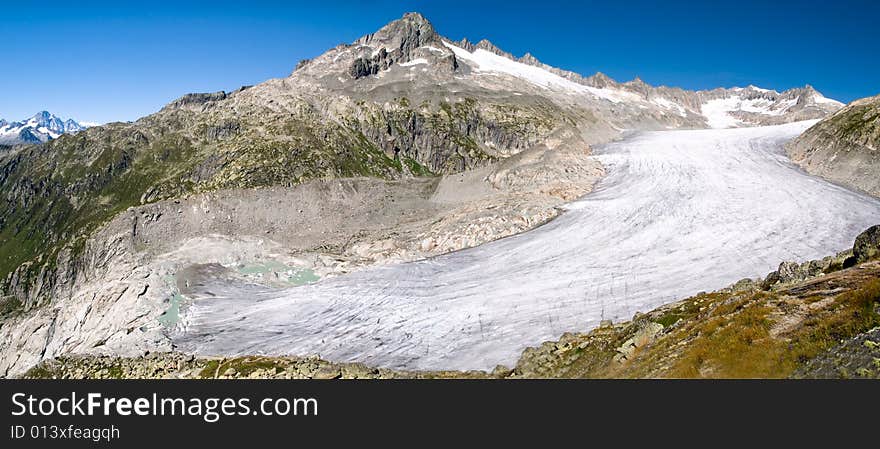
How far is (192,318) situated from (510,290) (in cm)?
2169

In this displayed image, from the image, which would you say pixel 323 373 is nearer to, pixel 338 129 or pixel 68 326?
pixel 68 326

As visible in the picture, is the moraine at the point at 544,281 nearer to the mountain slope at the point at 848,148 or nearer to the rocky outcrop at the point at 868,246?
the mountain slope at the point at 848,148

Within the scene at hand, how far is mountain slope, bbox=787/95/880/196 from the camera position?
151 feet

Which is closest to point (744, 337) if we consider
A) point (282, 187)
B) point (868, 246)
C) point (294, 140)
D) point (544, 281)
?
point (868, 246)

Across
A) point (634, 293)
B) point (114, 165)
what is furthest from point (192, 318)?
point (114, 165)

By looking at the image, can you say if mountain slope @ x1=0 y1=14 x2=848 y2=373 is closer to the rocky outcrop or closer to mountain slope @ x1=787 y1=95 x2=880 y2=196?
mountain slope @ x1=787 y1=95 x2=880 y2=196

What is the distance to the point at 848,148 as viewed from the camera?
163ft

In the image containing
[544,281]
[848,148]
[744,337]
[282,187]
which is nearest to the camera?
[744,337]

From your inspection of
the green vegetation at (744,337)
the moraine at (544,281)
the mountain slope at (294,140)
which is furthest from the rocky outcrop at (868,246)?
the mountain slope at (294,140)

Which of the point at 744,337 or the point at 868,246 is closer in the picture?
the point at 744,337

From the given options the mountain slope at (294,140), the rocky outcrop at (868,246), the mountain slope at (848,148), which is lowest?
the rocky outcrop at (868,246)

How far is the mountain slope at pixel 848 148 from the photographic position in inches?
1812

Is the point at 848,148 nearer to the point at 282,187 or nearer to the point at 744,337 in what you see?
the point at 744,337

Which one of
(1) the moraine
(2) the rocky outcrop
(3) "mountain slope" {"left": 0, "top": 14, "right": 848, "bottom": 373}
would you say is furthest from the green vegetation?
(3) "mountain slope" {"left": 0, "top": 14, "right": 848, "bottom": 373}
